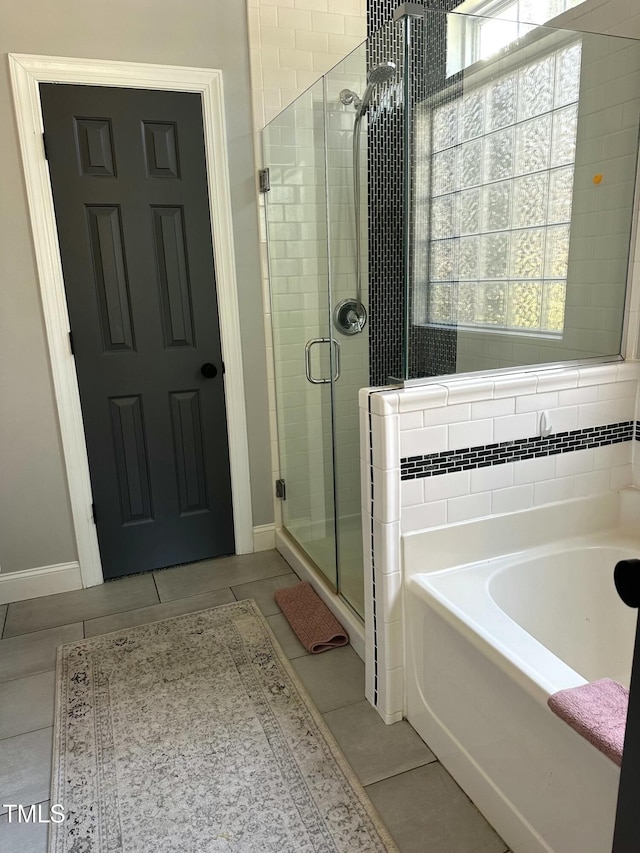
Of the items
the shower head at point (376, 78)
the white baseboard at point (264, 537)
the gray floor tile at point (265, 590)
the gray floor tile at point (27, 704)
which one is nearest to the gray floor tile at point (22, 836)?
the gray floor tile at point (27, 704)

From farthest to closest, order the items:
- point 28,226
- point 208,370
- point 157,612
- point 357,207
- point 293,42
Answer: point 208,370 → point 293,42 → point 157,612 → point 28,226 → point 357,207

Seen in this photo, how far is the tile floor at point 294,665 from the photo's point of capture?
150 cm

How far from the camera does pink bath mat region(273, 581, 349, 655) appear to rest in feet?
7.28

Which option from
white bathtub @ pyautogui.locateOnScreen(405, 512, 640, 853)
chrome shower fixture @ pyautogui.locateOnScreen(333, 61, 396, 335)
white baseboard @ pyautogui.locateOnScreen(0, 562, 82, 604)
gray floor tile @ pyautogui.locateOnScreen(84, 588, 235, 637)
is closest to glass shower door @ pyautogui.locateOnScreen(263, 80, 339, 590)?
chrome shower fixture @ pyautogui.locateOnScreen(333, 61, 396, 335)

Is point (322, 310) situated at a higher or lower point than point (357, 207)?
lower

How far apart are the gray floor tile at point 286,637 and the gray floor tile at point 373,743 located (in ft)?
1.14

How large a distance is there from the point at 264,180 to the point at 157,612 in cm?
194

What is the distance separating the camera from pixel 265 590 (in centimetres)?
267

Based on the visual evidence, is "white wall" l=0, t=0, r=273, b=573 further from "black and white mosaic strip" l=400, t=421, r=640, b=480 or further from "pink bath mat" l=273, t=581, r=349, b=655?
"black and white mosaic strip" l=400, t=421, r=640, b=480

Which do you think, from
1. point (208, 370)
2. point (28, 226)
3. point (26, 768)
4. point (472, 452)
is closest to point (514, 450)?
point (472, 452)

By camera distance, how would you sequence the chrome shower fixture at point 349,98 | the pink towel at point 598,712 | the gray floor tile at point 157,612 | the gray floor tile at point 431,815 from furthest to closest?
the gray floor tile at point 157,612
the chrome shower fixture at point 349,98
the gray floor tile at point 431,815
the pink towel at point 598,712

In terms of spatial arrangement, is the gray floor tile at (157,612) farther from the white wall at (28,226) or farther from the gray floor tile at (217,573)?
the white wall at (28,226)

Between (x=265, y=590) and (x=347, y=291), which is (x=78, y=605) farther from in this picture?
(x=347, y=291)

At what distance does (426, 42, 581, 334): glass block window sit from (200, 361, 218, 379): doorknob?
49.8 inches
